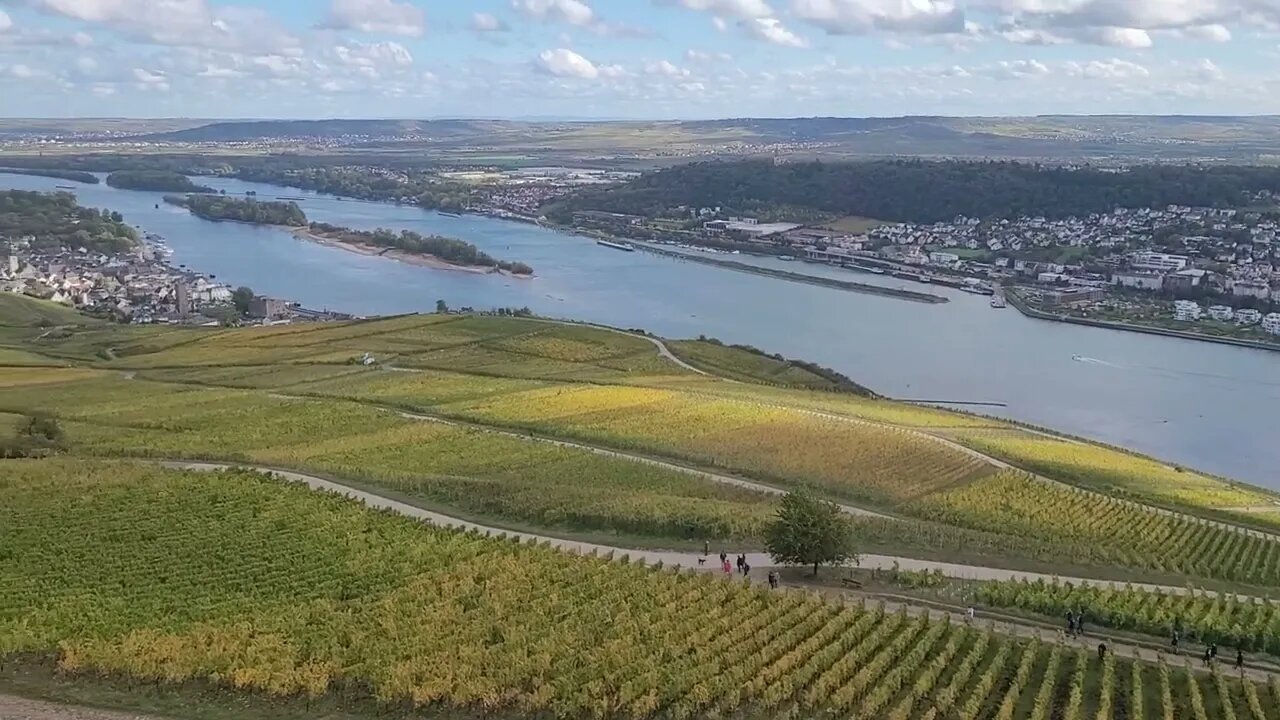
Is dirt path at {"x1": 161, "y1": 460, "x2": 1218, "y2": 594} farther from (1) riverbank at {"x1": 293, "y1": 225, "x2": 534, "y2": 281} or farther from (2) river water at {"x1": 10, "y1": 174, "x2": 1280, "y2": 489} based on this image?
(1) riverbank at {"x1": 293, "y1": 225, "x2": 534, "y2": 281}

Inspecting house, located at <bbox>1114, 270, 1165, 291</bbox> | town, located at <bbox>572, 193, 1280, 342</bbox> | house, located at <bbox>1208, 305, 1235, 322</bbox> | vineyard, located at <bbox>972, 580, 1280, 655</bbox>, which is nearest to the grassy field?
vineyard, located at <bbox>972, 580, 1280, 655</bbox>

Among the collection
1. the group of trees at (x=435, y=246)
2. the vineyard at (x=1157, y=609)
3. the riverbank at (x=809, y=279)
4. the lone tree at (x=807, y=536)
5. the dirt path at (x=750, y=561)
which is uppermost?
the lone tree at (x=807, y=536)

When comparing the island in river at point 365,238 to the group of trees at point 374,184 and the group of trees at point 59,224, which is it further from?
the group of trees at point 374,184

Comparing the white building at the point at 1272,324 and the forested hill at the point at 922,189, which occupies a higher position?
the forested hill at the point at 922,189

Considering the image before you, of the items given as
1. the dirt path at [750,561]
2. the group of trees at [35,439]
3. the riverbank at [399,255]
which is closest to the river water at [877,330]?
the riverbank at [399,255]

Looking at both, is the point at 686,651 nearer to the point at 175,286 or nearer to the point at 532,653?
the point at 532,653

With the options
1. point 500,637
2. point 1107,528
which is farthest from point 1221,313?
point 500,637
